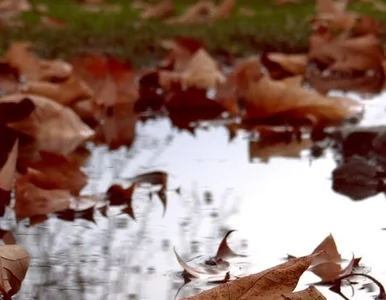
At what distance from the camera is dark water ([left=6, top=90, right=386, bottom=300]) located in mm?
1125

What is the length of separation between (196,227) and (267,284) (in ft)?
1.37

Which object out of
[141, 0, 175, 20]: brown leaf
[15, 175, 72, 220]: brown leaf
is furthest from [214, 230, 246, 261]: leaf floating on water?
[141, 0, 175, 20]: brown leaf

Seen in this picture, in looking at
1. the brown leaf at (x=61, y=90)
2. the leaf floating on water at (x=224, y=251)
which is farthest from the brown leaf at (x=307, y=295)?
the brown leaf at (x=61, y=90)

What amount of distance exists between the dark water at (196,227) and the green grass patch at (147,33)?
1.53 m

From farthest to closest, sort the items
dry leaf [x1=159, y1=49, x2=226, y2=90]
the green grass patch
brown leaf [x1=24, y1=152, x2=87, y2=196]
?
the green grass patch → dry leaf [x1=159, y1=49, x2=226, y2=90] → brown leaf [x1=24, y1=152, x2=87, y2=196]

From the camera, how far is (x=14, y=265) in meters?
1.08

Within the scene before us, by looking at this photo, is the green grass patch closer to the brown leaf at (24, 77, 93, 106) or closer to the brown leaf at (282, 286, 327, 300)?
the brown leaf at (24, 77, 93, 106)

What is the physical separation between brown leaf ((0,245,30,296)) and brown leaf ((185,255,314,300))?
0.75 feet

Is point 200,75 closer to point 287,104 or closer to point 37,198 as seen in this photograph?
point 287,104

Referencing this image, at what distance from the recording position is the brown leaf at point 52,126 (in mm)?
1963

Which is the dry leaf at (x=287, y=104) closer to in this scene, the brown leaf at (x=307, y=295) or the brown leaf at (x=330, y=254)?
the brown leaf at (x=330, y=254)

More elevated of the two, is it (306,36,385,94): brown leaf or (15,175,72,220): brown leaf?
(306,36,385,94): brown leaf

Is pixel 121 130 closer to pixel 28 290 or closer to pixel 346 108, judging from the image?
pixel 346 108

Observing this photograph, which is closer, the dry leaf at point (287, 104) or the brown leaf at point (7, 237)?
the brown leaf at point (7, 237)
